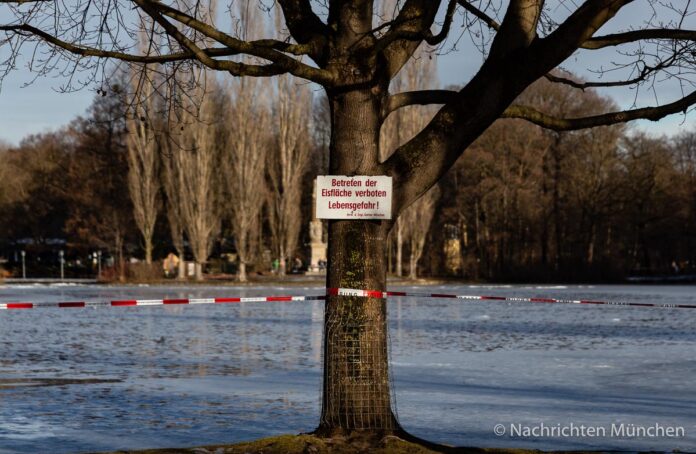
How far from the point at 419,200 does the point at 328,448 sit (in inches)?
2185

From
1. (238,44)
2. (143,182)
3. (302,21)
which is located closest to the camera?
(238,44)

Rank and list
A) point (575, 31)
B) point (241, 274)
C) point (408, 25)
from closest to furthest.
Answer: point (575, 31), point (408, 25), point (241, 274)

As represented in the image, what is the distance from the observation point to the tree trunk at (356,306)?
27.2 ft

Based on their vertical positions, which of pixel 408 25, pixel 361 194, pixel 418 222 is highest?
pixel 418 222

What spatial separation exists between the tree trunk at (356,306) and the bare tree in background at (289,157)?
173 feet

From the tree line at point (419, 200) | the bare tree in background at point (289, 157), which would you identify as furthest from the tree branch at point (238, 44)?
the bare tree in background at point (289, 157)

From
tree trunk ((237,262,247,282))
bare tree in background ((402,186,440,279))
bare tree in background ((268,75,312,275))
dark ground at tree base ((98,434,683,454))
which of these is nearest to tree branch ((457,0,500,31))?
dark ground at tree base ((98,434,683,454))

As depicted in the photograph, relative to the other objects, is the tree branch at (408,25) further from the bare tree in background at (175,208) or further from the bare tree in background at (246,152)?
the bare tree in background at (175,208)

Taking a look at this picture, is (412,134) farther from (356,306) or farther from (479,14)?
(356,306)

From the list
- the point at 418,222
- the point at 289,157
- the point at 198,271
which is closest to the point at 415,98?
the point at 198,271

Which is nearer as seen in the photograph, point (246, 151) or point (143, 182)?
point (246, 151)

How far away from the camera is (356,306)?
841cm

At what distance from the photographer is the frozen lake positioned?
32.4ft

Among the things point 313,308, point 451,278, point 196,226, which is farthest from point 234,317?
point 451,278
